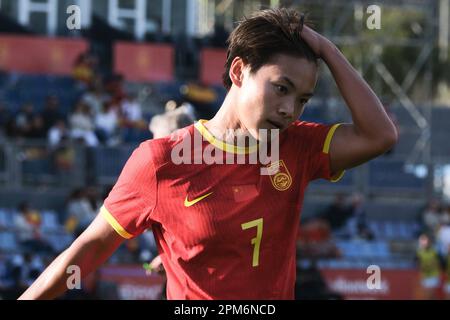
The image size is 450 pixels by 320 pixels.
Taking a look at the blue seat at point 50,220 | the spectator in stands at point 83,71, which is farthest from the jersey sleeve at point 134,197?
the spectator in stands at point 83,71

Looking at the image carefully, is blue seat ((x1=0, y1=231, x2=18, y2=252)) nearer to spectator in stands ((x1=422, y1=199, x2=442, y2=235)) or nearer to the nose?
spectator in stands ((x1=422, y1=199, x2=442, y2=235))

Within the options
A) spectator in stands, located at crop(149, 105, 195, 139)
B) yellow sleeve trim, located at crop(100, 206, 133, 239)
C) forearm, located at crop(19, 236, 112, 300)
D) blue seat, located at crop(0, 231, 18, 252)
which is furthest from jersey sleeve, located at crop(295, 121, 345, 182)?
blue seat, located at crop(0, 231, 18, 252)

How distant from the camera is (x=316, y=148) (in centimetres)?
345

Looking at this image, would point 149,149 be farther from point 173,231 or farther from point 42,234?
point 42,234

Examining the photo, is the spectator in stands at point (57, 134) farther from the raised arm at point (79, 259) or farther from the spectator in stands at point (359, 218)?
the raised arm at point (79, 259)

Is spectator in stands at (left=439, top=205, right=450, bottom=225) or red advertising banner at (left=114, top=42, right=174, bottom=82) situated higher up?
red advertising banner at (left=114, top=42, right=174, bottom=82)

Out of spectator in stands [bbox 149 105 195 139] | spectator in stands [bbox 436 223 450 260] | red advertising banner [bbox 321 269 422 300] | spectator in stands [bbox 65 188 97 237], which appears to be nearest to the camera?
spectator in stands [bbox 149 105 195 139]

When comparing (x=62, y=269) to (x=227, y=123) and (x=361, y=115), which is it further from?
(x=361, y=115)

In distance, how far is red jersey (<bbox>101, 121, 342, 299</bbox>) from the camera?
3270 millimetres

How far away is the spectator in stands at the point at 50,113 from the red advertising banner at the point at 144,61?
2.30 meters

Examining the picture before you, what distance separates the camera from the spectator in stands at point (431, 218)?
1758cm

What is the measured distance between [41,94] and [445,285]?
732cm

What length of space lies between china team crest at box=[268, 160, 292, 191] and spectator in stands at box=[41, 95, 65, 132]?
12.6 meters
